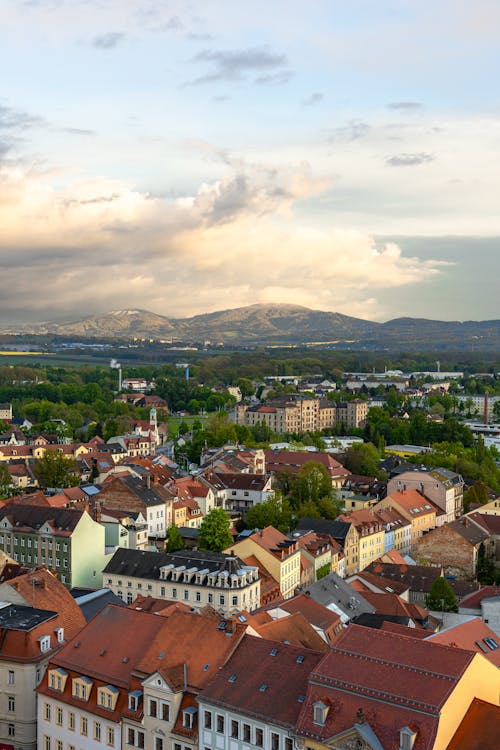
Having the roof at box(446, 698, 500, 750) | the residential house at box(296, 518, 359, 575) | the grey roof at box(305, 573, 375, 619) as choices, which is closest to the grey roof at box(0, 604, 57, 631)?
the roof at box(446, 698, 500, 750)

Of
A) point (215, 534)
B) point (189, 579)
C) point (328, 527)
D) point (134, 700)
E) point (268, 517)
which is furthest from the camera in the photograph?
point (268, 517)

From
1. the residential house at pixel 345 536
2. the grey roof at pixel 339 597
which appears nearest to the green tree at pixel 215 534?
the residential house at pixel 345 536

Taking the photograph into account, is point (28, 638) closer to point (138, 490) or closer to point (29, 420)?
point (138, 490)

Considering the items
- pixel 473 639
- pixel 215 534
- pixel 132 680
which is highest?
pixel 132 680

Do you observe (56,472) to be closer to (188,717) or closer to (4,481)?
(4,481)

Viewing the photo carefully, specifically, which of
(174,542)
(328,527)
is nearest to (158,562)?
(174,542)

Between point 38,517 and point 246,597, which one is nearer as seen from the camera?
point 246,597

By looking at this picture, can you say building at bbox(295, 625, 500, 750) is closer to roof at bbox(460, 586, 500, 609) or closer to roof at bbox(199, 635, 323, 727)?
roof at bbox(199, 635, 323, 727)
